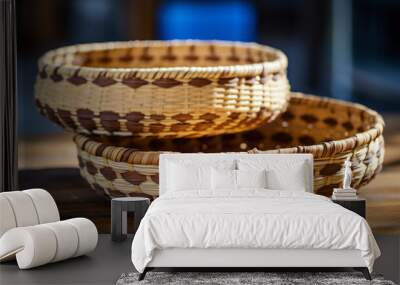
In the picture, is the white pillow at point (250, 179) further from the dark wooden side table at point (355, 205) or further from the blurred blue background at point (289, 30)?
the blurred blue background at point (289, 30)

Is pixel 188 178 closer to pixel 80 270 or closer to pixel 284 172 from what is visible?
pixel 284 172

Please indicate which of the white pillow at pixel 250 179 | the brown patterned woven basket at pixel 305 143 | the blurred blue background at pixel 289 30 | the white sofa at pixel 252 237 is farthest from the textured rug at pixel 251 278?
the blurred blue background at pixel 289 30

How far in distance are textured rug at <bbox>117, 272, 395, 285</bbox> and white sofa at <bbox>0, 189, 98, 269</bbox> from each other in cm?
35

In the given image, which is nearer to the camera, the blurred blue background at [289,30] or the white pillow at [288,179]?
the white pillow at [288,179]

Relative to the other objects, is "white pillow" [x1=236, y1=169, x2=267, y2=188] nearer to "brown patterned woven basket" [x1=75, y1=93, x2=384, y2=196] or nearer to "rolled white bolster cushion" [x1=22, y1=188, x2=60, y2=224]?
"brown patterned woven basket" [x1=75, y1=93, x2=384, y2=196]

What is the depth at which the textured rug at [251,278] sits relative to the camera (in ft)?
12.4

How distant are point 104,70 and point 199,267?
1.44 meters

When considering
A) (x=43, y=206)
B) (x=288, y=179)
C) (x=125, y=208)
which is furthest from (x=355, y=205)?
(x=43, y=206)

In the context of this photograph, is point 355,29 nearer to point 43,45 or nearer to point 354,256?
point 43,45

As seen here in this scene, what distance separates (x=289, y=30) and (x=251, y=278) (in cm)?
405

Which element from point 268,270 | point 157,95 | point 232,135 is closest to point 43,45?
point 232,135

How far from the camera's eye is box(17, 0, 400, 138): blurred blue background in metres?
7.38

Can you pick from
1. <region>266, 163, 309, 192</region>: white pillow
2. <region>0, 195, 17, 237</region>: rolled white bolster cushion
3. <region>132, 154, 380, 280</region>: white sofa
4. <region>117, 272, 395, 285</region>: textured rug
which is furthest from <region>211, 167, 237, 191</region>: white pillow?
<region>0, 195, 17, 237</region>: rolled white bolster cushion

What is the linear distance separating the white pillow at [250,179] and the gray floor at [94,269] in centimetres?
62
